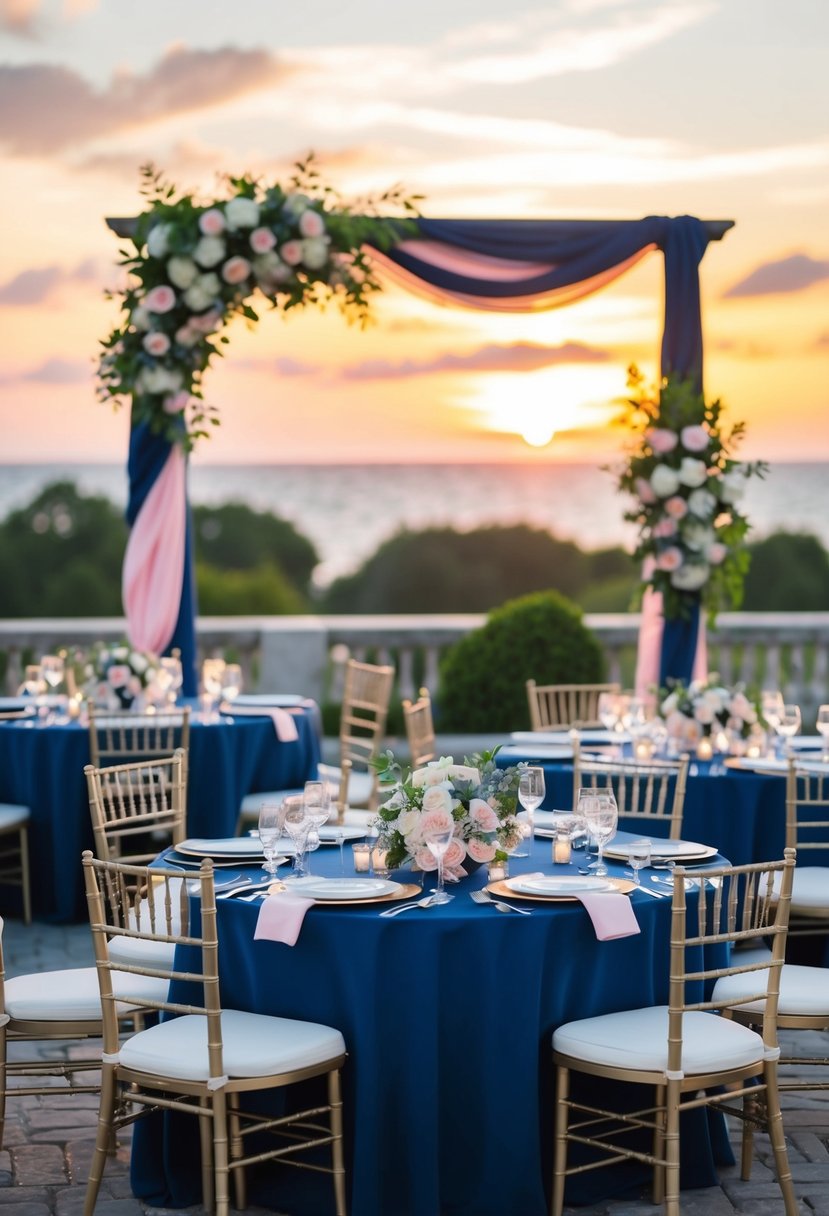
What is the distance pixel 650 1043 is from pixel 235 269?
471cm

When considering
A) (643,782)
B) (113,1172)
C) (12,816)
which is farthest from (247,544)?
(113,1172)

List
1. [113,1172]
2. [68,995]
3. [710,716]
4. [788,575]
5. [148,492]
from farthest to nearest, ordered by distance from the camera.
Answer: [788,575]
[148,492]
[710,716]
[113,1172]
[68,995]

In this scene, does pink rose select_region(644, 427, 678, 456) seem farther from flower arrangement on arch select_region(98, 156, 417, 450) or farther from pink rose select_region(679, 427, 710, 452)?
flower arrangement on arch select_region(98, 156, 417, 450)

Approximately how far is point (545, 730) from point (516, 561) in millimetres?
25872

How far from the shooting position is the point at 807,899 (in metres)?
5.74

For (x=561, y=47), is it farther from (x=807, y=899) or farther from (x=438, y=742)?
(x=807, y=899)

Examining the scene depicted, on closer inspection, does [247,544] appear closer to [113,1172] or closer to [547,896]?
[113,1172]

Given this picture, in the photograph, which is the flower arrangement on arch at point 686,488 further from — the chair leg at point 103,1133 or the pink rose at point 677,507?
the chair leg at point 103,1133

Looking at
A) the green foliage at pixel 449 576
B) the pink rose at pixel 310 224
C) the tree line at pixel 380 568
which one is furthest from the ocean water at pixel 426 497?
the pink rose at pixel 310 224

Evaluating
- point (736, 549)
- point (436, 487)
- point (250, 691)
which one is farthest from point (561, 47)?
point (436, 487)

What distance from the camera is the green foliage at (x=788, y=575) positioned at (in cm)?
2716

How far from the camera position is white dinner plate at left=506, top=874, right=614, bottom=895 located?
4.18 metres

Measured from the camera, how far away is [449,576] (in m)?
32.8

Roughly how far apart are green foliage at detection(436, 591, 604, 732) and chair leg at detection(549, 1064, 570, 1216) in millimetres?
6274
